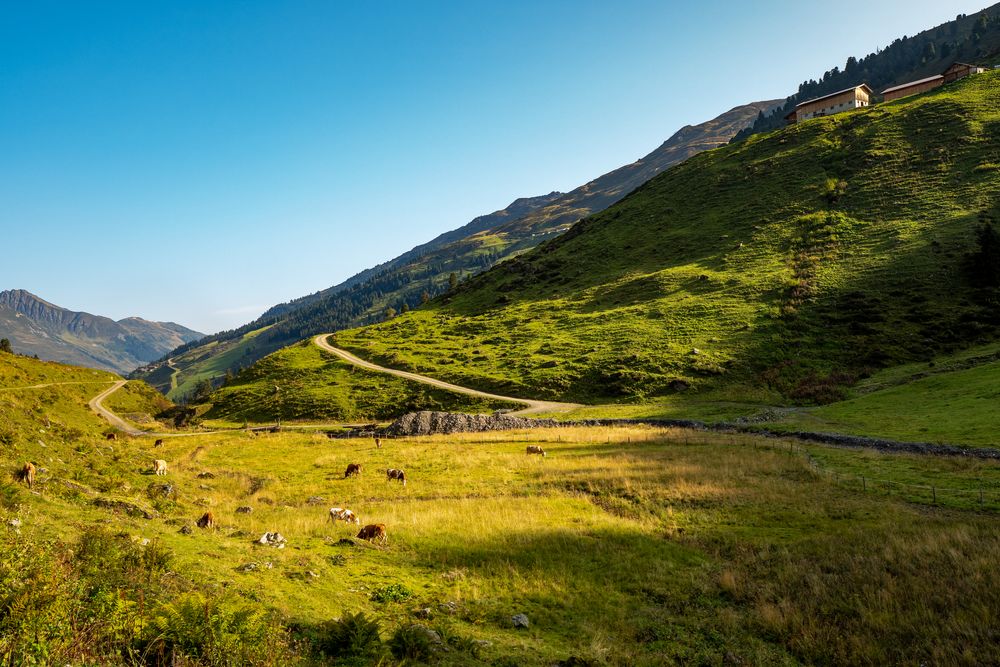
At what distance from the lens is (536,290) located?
11500 cm

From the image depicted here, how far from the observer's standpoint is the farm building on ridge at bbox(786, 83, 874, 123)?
151 meters

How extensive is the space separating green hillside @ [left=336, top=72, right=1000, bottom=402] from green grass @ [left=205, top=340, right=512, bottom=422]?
21.0 ft

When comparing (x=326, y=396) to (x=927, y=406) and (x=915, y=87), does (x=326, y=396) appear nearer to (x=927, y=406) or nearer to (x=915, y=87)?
(x=927, y=406)

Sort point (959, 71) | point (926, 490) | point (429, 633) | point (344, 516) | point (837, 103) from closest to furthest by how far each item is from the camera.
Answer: point (429, 633)
point (344, 516)
point (926, 490)
point (959, 71)
point (837, 103)

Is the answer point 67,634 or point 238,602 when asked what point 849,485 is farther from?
point 67,634

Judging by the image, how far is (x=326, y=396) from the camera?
73875mm

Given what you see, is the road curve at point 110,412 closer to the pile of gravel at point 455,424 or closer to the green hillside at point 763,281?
the pile of gravel at point 455,424

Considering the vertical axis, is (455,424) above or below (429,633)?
below

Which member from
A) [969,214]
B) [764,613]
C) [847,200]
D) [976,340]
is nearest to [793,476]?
[764,613]

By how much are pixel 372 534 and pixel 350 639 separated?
7.77 metres

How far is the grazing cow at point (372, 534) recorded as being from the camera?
15.8 meters

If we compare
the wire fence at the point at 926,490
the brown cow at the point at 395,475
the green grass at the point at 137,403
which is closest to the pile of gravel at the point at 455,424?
the brown cow at the point at 395,475

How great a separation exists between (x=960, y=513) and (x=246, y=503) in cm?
3033

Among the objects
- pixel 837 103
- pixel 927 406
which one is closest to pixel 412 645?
pixel 927 406
